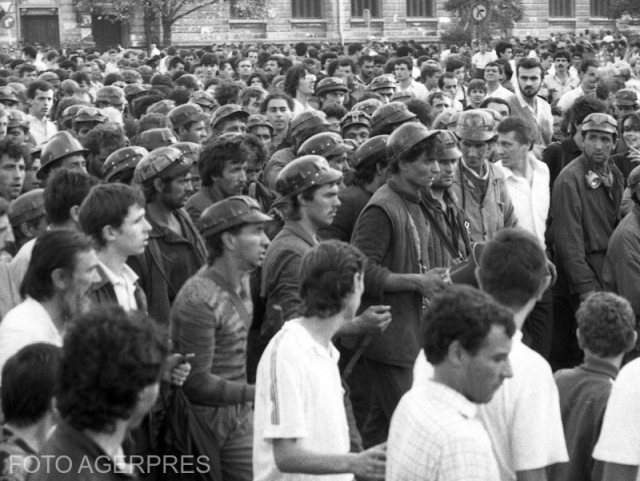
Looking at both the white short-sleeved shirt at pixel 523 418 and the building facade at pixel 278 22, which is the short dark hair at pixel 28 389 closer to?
the white short-sleeved shirt at pixel 523 418

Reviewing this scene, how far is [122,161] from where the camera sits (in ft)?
24.1

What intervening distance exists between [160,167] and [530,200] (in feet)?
9.24

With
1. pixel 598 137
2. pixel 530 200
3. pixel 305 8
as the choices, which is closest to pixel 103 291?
pixel 530 200

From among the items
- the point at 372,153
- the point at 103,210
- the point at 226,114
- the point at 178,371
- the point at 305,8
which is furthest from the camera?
the point at 305,8

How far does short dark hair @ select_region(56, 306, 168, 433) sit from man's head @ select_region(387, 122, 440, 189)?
324 cm

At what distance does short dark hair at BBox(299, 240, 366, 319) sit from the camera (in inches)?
172

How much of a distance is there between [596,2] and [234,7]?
1679 cm

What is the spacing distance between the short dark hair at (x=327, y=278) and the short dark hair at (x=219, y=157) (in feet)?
9.12

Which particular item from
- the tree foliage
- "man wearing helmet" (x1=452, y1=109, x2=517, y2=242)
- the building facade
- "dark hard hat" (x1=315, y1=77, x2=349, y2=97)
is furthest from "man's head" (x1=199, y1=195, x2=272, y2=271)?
the building facade

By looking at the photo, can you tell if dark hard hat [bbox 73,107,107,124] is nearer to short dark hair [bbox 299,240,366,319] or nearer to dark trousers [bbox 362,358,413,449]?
dark trousers [bbox 362,358,413,449]

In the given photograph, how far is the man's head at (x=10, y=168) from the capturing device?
7.72 m

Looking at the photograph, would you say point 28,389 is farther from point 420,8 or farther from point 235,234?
point 420,8

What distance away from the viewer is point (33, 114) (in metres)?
12.8

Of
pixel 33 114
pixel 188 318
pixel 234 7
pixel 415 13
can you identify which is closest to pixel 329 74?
pixel 33 114
